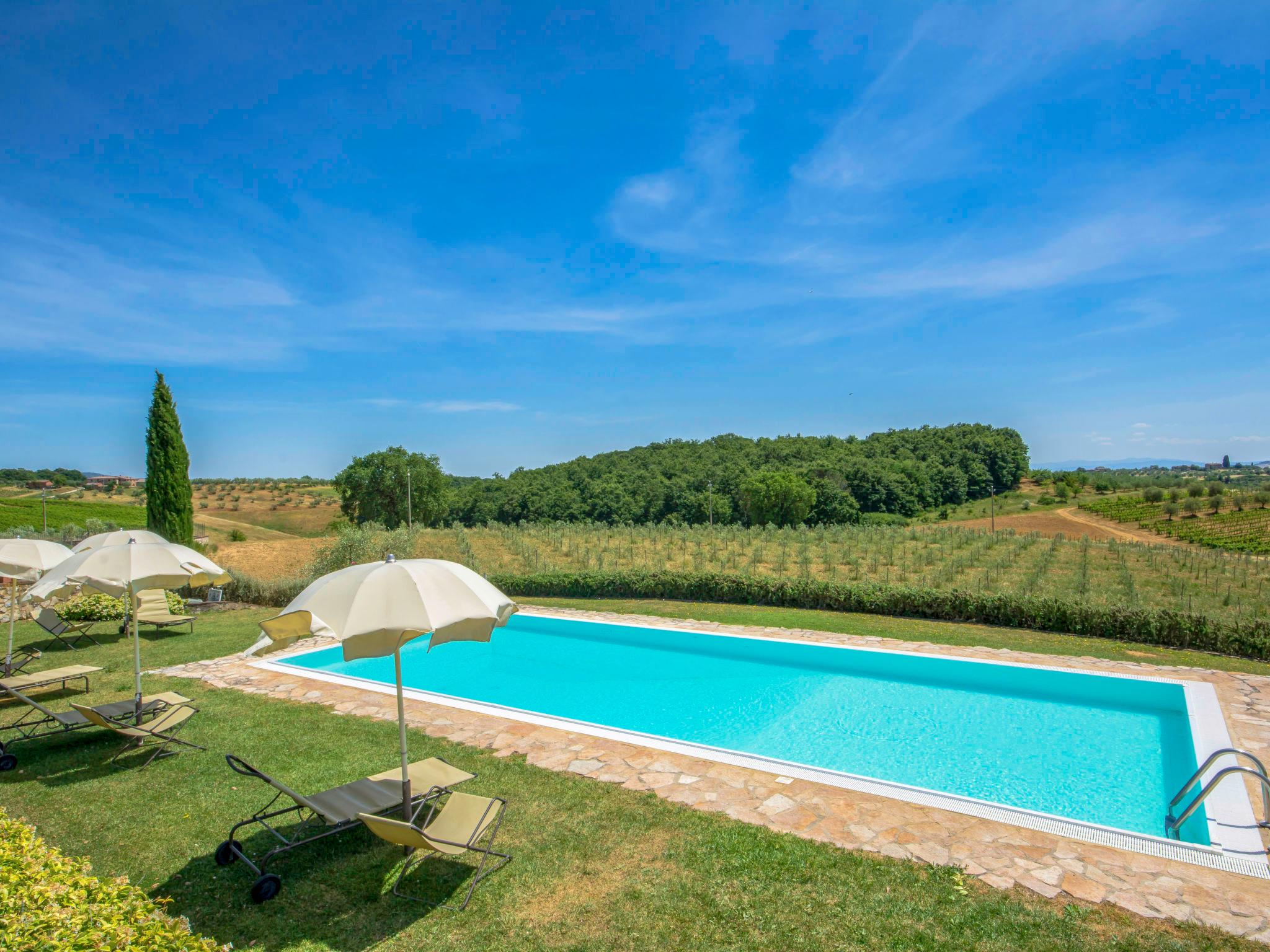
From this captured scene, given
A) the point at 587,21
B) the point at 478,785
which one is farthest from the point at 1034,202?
the point at 478,785

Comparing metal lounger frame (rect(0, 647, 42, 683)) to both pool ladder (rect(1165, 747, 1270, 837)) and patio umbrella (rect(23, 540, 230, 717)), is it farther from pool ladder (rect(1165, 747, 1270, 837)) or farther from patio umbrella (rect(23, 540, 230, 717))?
pool ladder (rect(1165, 747, 1270, 837))

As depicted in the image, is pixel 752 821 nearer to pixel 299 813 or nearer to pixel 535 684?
pixel 299 813

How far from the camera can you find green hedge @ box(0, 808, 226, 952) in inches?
82.0

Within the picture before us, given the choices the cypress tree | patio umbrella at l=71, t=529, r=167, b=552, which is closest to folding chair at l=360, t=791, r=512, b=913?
patio umbrella at l=71, t=529, r=167, b=552

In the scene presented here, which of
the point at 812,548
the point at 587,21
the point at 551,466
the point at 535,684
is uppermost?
the point at 587,21

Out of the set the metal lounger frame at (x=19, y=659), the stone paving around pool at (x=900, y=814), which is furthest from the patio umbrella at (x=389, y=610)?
the metal lounger frame at (x=19, y=659)

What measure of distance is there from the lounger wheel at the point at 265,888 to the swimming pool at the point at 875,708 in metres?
3.30

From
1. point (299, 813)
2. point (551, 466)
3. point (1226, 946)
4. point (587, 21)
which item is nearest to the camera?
point (1226, 946)

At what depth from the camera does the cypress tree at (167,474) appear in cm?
1650

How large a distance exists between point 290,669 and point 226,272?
34.7 ft

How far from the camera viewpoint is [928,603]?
12234 millimetres

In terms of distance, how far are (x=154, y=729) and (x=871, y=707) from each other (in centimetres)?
794

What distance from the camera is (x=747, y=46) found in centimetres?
1031

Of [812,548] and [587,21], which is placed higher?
[587,21]
